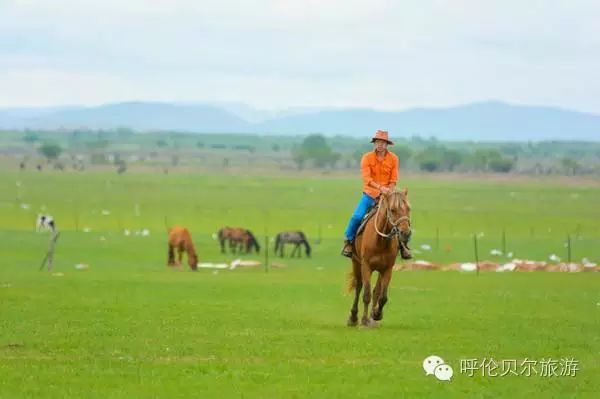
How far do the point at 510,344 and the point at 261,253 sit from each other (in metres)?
40.7

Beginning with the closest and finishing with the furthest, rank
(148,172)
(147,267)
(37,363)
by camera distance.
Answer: (37,363) → (147,267) → (148,172)

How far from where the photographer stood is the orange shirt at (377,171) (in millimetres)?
20578

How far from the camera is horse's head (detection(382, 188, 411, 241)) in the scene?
64.4 ft

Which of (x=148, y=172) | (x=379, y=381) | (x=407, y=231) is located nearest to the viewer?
(x=379, y=381)

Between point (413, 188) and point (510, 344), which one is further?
point (413, 188)

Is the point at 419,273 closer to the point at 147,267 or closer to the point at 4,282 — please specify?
the point at 147,267

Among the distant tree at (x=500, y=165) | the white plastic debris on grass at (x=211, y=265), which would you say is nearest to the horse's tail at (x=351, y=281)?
the white plastic debris on grass at (x=211, y=265)

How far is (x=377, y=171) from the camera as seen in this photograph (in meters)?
20.7

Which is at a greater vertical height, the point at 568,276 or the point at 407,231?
the point at 407,231

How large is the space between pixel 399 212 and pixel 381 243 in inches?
33.3

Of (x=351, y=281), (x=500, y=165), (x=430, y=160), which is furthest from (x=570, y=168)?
(x=351, y=281)

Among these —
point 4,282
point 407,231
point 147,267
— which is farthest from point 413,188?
point 407,231

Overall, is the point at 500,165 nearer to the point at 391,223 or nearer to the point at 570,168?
the point at 570,168

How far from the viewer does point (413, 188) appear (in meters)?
123
